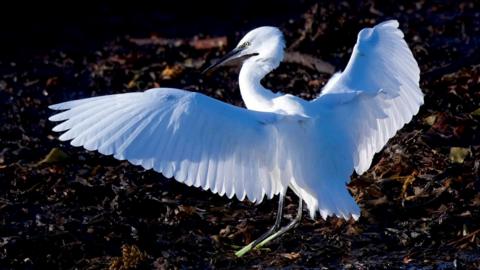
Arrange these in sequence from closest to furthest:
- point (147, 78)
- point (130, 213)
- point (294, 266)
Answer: point (294, 266) → point (130, 213) → point (147, 78)

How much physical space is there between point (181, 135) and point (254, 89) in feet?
3.66

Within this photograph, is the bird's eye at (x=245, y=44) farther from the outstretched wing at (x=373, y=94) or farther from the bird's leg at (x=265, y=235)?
the bird's leg at (x=265, y=235)

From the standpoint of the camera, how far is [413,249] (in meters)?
7.23

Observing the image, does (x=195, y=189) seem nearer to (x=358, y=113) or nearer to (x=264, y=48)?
(x=264, y=48)

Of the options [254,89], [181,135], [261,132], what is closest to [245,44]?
[254,89]

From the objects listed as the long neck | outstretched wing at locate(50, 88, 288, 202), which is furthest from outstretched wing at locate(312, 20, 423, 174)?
outstretched wing at locate(50, 88, 288, 202)

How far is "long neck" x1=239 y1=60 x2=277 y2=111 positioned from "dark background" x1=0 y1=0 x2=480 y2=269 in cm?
91

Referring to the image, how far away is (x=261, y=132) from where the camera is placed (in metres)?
6.58

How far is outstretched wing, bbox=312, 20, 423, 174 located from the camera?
23.2 feet

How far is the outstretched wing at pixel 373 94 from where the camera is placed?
7078 millimetres

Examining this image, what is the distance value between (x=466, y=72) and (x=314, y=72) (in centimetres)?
135

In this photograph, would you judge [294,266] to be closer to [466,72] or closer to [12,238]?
[12,238]

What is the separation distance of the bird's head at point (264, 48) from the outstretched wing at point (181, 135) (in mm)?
1032

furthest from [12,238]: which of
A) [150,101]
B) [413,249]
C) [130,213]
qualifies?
[413,249]
